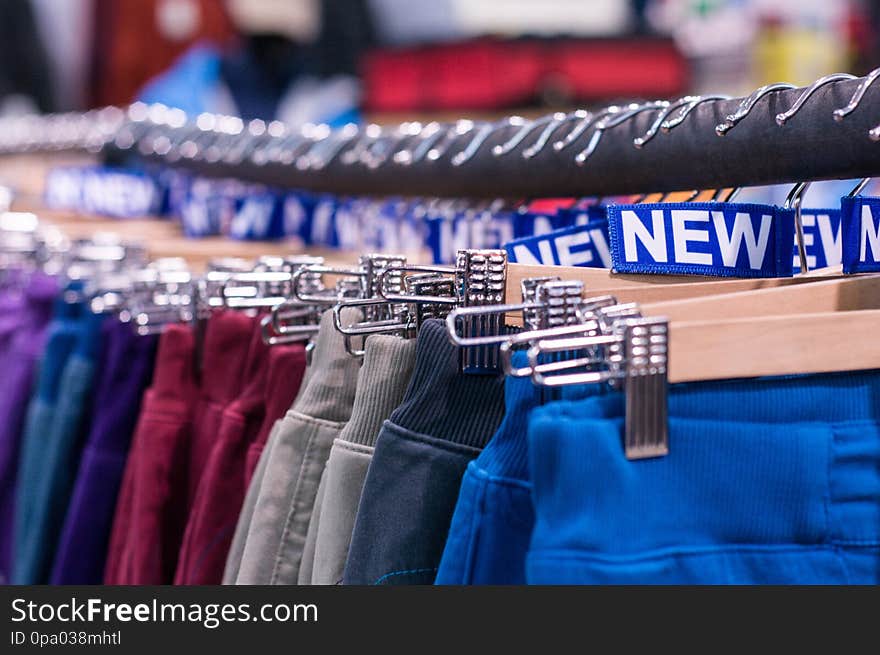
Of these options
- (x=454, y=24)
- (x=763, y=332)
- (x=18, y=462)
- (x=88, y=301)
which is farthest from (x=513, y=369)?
(x=454, y=24)

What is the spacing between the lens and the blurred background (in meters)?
4.53

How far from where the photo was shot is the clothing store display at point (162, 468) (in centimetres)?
137

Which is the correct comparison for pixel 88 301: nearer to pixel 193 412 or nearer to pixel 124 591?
pixel 193 412

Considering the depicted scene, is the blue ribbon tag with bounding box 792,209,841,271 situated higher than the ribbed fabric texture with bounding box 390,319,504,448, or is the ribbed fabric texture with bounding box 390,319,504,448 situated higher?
the blue ribbon tag with bounding box 792,209,841,271

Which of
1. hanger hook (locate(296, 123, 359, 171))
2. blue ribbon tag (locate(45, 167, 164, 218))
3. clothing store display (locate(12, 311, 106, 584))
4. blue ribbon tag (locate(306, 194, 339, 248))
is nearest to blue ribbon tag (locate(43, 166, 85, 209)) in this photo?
blue ribbon tag (locate(45, 167, 164, 218))

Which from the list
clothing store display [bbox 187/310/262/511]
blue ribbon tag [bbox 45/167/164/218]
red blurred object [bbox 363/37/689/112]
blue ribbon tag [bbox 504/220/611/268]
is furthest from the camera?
red blurred object [bbox 363/37/689/112]

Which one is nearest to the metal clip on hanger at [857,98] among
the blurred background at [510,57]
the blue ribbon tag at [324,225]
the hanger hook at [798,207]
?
the hanger hook at [798,207]

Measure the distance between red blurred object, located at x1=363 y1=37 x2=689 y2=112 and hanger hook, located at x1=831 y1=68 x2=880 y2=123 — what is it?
3680mm

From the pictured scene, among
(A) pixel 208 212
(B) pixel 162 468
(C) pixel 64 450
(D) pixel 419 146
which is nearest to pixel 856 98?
(D) pixel 419 146

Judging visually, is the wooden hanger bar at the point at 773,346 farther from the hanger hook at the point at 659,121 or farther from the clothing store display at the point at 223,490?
the clothing store display at the point at 223,490

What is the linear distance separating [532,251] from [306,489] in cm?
32

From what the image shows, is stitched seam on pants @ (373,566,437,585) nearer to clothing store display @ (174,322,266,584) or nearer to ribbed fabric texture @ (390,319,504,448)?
ribbed fabric texture @ (390,319,504,448)

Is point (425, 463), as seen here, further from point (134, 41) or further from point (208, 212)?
point (134, 41)

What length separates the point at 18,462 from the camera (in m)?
1.76
